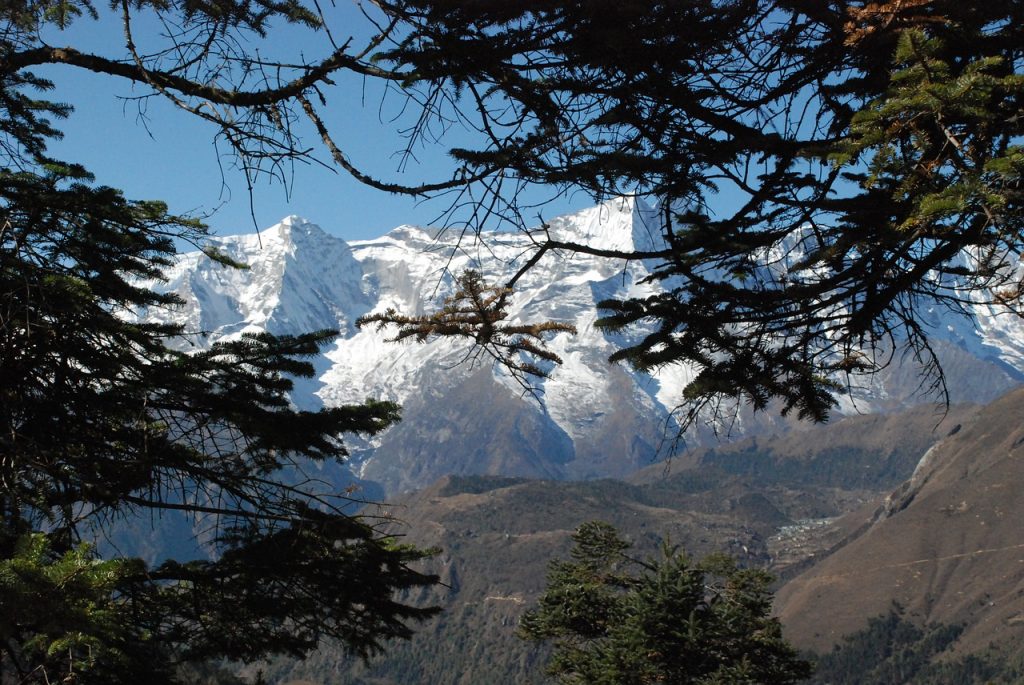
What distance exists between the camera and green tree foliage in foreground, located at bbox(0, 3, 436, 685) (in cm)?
443

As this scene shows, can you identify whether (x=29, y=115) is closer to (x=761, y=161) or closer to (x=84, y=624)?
(x=84, y=624)

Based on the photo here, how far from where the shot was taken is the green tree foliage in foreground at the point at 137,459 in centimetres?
443

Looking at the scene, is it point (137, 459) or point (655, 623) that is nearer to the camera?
point (137, 459)

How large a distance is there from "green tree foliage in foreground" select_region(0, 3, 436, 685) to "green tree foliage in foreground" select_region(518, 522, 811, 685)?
36.8ft

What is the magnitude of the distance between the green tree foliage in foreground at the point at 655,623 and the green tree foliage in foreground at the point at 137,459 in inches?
441

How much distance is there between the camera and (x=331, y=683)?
A: 655 feet

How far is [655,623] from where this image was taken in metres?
18.2

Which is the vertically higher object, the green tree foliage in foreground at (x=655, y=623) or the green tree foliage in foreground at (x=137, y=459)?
the green tree foliage in foreground at (x=137, y=459)

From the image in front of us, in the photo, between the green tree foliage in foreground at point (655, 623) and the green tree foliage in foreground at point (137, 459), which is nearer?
the green tree foliage in foreground at point (137, 459)

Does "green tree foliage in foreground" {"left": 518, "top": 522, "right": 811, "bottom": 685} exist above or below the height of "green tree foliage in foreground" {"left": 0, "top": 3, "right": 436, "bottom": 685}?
below

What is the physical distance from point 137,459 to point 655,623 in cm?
1467

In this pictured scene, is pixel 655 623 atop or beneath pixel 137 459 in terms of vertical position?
beneath

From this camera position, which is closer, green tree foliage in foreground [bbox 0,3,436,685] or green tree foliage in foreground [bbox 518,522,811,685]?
green tree foliage in foreground [bbox 0,3,436,685]

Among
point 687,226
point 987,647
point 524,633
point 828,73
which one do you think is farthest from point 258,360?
point 987,647
